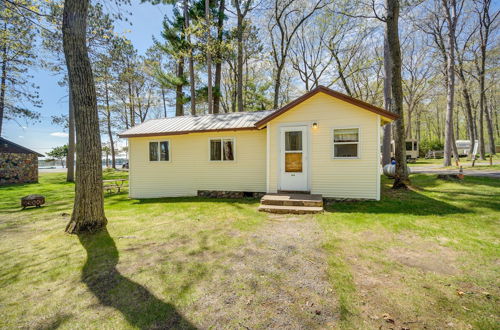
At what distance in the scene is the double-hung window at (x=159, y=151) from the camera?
938 cm

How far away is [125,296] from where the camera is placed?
2.63m

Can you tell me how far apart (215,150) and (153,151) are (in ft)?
10.1

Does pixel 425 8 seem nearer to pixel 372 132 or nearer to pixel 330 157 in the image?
pixel 372 132

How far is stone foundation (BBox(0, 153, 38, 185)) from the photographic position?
1499cm

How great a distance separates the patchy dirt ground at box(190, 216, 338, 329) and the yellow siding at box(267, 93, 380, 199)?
338 centimetres

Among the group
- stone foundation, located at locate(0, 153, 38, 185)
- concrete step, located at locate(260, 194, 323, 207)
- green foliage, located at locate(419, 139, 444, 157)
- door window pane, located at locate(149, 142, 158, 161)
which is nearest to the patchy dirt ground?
concrete step, located at locate(260, 194, 323, 207)

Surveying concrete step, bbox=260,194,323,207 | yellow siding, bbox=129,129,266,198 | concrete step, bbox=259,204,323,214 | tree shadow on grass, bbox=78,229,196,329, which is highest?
yellow siding, bbox=129,129,266,198

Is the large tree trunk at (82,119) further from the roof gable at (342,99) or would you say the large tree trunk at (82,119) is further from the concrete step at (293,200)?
the roof gable at (342,99)

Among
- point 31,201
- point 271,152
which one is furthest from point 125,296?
point 31,201

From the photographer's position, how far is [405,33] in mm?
17312

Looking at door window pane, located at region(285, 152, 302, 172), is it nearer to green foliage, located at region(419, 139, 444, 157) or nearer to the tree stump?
the tree stump

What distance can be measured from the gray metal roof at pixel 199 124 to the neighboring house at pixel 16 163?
13315mm

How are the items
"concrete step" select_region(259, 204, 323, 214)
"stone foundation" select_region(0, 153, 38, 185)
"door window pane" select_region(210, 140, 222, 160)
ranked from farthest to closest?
"stone foundation" select_region(0, 153, 38, 185) < "door window pane" select_region(210, 140, 222, 160) < "concrete step" select_region(259, 204, 323, 214)

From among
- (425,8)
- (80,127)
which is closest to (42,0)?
(80,127)
